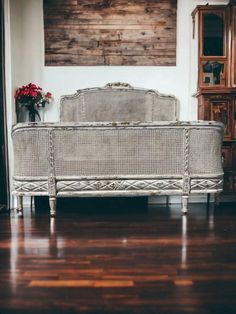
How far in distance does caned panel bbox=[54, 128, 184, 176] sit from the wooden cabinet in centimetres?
114

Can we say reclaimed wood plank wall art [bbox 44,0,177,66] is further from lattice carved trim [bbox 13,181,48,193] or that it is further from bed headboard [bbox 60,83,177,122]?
lattice carved trim [bbox 13,181,48,193]

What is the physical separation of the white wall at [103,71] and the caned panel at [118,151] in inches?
58.3

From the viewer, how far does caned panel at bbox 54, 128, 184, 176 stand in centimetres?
366

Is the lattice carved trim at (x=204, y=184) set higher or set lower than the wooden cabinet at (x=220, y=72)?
lower

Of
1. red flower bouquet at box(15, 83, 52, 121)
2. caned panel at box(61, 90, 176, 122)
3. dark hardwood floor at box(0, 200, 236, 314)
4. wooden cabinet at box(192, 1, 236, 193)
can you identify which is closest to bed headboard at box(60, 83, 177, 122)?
caned panel at box(61, 90, 176, 122)

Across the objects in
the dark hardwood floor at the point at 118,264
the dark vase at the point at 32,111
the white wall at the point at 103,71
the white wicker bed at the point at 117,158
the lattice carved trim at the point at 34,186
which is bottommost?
the dark hardwood floor at the point at 118,264

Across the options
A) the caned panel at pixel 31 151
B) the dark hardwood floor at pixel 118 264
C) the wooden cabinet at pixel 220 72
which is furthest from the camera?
the wooden cabinet at pixel 220 72

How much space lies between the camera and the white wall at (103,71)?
495cm

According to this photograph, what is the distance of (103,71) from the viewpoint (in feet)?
16.5

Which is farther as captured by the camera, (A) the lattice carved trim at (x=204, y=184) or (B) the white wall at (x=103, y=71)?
(B) the white wall at (x=103, y=71)

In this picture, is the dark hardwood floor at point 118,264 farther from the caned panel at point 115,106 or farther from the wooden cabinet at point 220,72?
the caned panel at point 115,106

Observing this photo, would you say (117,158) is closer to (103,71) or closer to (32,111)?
(32,111)

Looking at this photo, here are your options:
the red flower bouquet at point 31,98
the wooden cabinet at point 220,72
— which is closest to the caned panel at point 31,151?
the red flower bouquet at point 31,98

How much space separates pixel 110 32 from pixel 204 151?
87.1 inches
